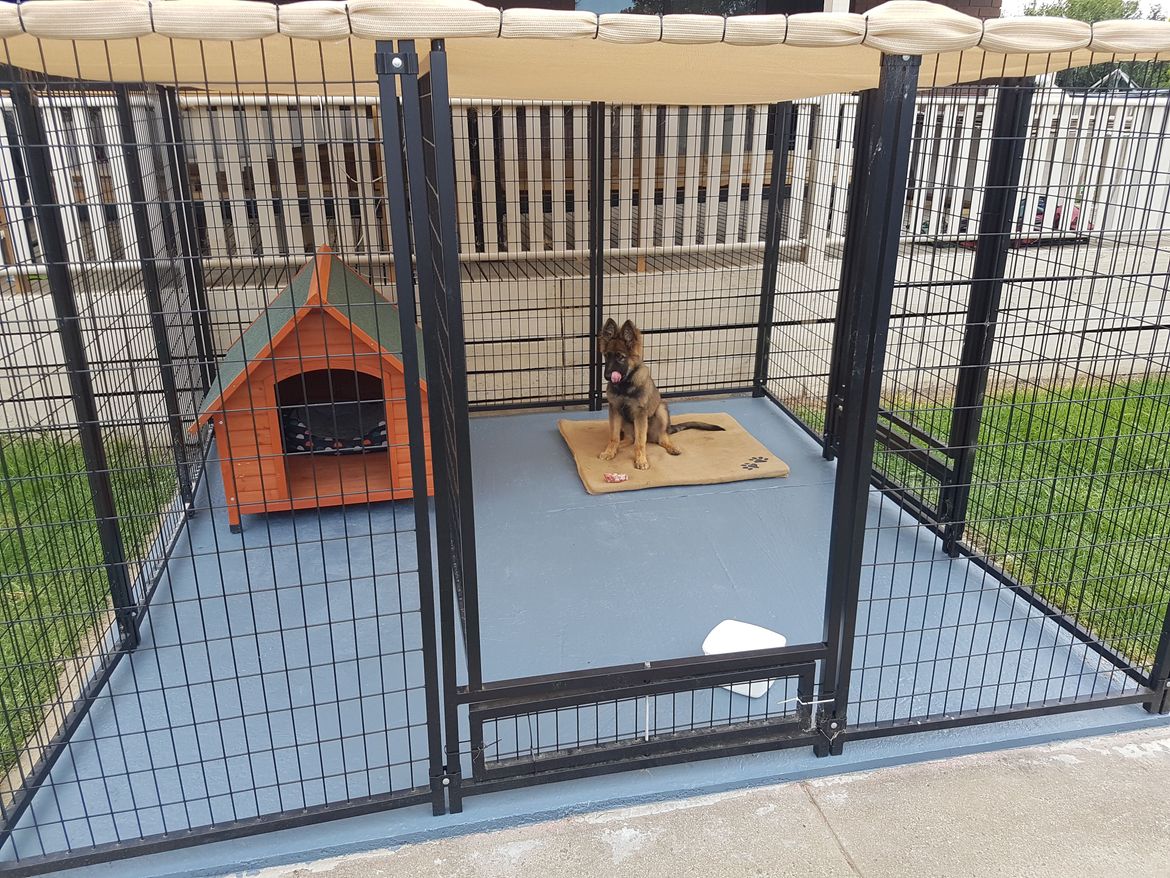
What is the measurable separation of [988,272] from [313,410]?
368 cm

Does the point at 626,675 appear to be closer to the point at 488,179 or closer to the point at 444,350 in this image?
the point at 444,350

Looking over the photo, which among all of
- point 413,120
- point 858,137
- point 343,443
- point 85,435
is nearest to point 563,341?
point 343,443

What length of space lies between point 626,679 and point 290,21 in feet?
7.12

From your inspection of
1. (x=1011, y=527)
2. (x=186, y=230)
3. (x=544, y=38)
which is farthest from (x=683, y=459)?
(x=544, y=38)

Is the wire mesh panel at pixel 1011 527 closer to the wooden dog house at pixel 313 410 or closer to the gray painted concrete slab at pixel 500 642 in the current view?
the gray painted concrete slab at pixel 500 642

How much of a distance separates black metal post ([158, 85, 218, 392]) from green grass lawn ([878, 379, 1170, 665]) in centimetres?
381

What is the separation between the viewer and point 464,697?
9.08 ft

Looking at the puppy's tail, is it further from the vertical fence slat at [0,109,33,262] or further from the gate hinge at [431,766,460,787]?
the vertical fence slat at [0,109,33,262]

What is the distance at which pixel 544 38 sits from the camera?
2.11 meters

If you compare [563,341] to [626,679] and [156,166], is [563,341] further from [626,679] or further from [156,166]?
[626,679]

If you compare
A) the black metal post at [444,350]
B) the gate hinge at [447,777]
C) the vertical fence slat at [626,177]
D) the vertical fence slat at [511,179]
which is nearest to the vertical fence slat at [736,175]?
the vertical fence slat at [626,177]

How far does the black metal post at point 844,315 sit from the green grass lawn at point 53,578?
3.53m

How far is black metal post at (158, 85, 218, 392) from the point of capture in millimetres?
4598

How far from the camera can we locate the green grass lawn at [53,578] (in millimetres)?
3027
